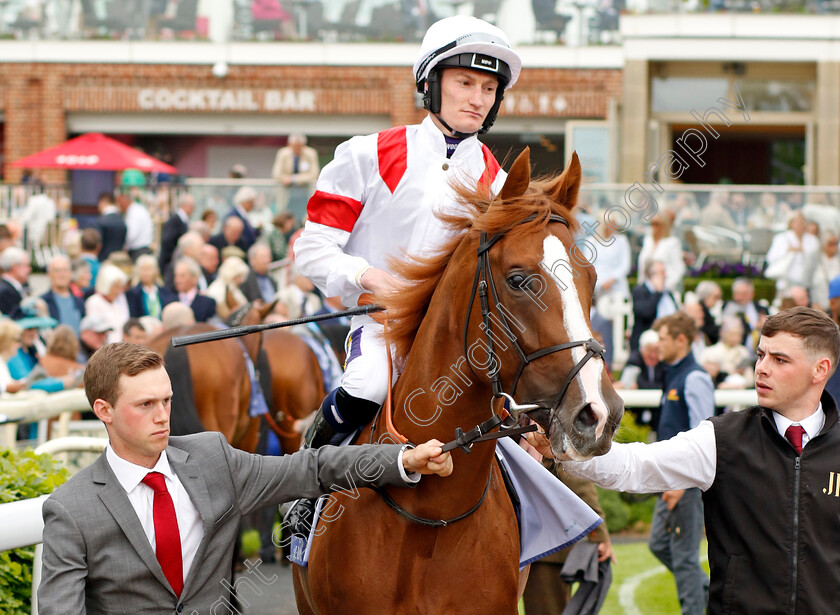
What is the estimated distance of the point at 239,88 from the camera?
18016 millimetres

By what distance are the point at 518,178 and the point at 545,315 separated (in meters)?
0.40

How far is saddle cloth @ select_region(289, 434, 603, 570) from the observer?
10.2 ft

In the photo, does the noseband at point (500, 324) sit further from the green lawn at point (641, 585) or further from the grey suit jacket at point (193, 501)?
the green lawn at point (641, 585)

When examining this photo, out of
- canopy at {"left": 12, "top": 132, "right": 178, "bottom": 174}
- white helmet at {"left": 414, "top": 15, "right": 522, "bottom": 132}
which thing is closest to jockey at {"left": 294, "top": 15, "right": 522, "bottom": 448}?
white helmet at {"left": 414, "top": 15, "right": 522, "bottom": 132}

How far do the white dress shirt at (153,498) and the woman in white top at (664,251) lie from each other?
8.25m

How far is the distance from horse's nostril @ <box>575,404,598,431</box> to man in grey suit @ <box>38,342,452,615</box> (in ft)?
1.47

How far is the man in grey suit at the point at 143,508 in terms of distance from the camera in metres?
2.44

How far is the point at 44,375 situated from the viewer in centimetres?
661

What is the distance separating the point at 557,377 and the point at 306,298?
646 cm

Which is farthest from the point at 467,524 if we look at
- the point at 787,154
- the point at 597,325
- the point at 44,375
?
the point at 787,154

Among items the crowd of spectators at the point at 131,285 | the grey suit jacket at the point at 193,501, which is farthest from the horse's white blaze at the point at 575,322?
the crowd of spectators at the point at 131,285

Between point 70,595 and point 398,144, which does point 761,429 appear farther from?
point 70,595

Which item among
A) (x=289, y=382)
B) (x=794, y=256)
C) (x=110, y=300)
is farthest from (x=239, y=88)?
(x=289, y=382)

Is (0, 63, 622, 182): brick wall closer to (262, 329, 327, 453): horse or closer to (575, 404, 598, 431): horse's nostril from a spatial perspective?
(262, 329, 327, 453): horse
